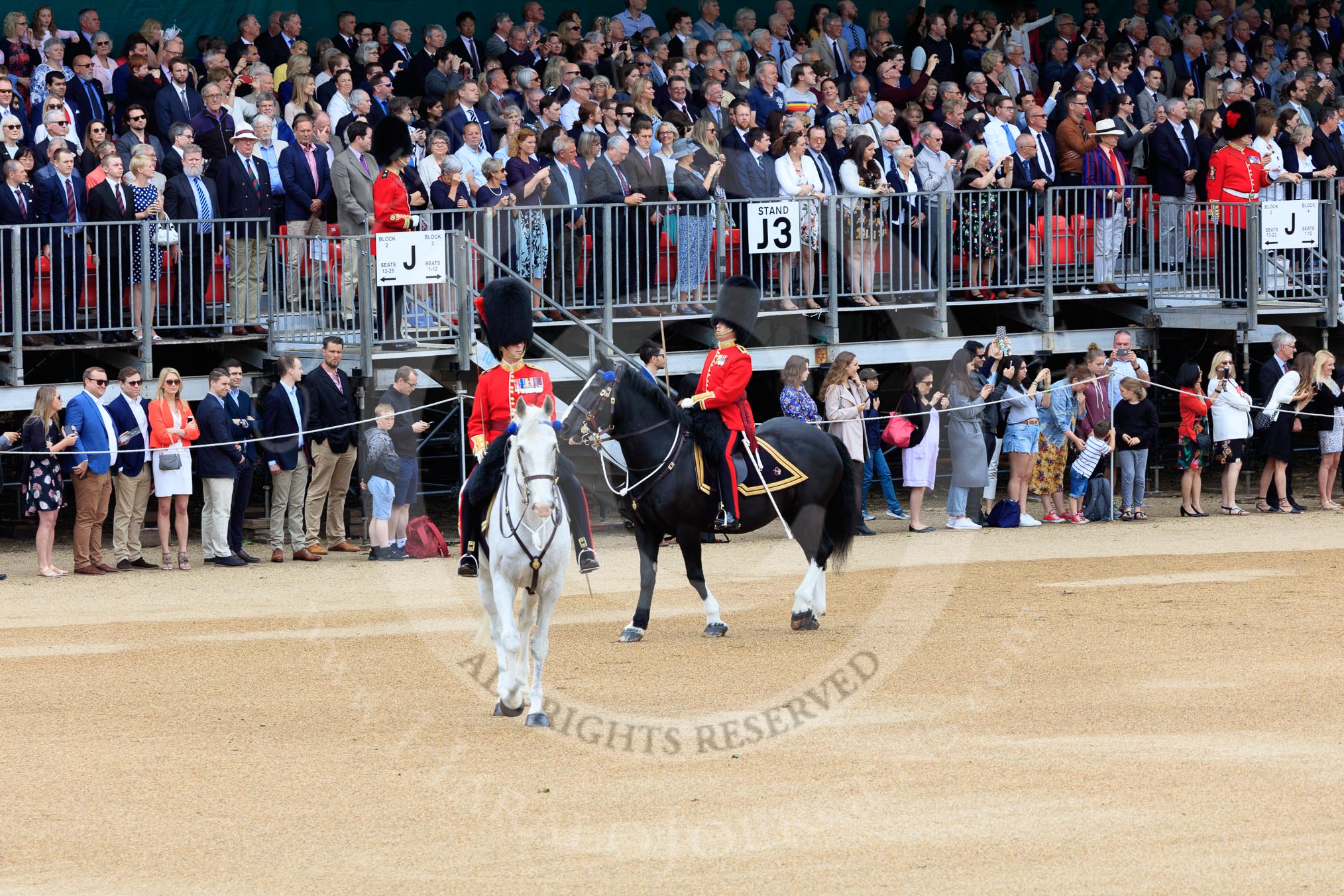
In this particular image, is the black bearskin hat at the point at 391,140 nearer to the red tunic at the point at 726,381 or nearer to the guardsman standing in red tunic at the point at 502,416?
the red tunic at the point at 726,381

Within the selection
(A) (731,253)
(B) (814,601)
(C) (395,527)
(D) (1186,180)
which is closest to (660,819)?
(B) (814,601)

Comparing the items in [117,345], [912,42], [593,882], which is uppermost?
[912,42]

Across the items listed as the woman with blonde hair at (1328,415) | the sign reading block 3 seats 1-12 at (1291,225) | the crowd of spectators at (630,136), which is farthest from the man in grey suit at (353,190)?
the woman with blonde hair at (1328,415)

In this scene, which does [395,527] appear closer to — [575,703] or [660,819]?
[575,703]

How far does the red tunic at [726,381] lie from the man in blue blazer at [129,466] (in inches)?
203

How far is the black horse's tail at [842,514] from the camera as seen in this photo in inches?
489

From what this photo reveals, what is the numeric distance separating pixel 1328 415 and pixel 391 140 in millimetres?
9541

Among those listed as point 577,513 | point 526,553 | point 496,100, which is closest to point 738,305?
point 577,513

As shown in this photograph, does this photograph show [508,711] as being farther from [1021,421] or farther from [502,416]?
[1021,421]

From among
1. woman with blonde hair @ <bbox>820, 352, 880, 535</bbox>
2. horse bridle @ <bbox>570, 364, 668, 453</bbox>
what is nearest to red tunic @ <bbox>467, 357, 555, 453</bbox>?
horse bridle @ <bbox>570, 364, 668, 453</bbox>

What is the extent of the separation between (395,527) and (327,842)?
29.5ft

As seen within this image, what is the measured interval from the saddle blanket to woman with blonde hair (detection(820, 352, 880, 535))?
4.58 metres

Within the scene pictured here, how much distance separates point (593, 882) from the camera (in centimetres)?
661

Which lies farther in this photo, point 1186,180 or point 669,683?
point 1186,180
